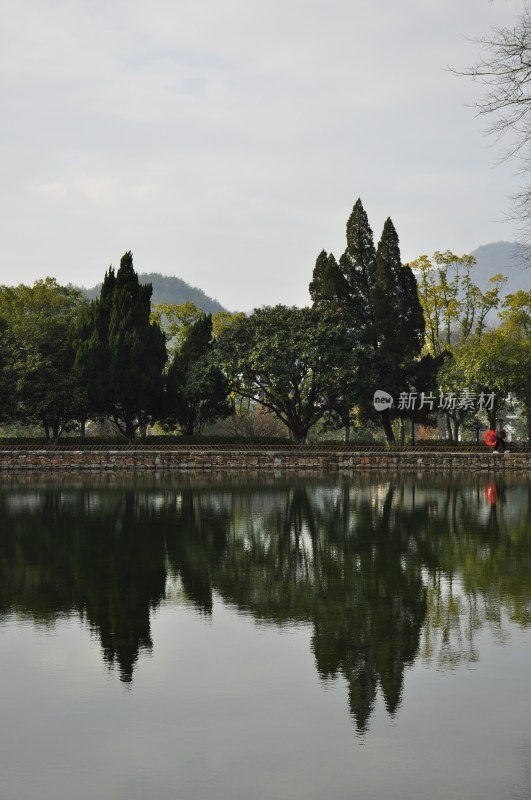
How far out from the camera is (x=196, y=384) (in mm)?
52312

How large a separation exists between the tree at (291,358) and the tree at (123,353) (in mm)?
3919

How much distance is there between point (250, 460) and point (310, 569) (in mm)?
32719

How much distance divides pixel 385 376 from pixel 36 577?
1574 inches

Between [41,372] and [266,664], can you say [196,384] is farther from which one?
[266,664]

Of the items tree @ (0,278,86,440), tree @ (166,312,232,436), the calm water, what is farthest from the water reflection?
tree @ (166,312,232,436)

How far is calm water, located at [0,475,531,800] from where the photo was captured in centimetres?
696

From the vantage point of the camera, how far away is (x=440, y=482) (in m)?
38.3

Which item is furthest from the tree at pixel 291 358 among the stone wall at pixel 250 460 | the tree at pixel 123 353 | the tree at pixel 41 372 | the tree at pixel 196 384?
the tree at pixel 41 372

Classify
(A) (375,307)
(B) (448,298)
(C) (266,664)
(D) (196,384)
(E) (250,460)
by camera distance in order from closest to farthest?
(C) (266,664) → (E) (250,460) → (D) (196,384) → (A) (375,307) → (B) (448,298)

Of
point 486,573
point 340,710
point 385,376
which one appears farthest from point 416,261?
point 340,710

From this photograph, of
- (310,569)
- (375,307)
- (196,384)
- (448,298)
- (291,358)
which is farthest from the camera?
(448,298)

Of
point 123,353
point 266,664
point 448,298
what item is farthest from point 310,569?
point 448,298

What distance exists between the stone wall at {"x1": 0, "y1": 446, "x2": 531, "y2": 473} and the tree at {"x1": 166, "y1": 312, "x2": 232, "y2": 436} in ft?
17.2

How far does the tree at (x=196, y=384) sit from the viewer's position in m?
52.7
